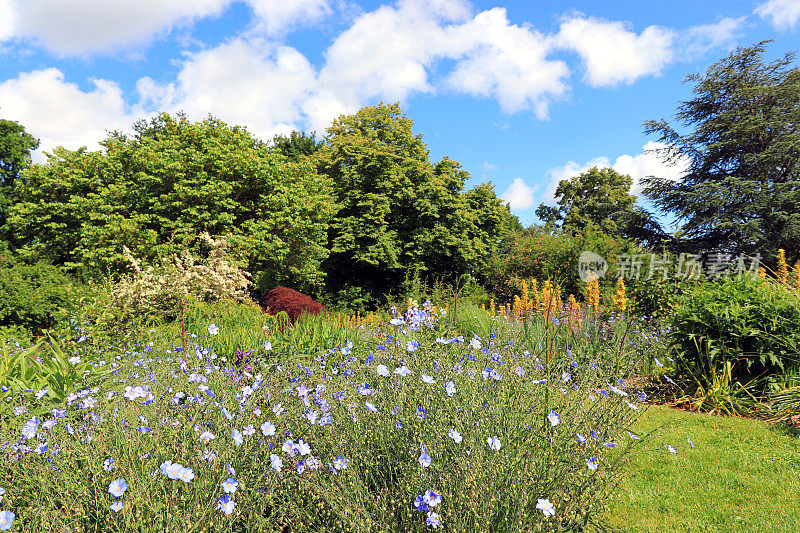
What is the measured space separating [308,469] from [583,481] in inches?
53.1

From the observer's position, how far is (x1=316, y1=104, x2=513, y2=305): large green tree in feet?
54.2

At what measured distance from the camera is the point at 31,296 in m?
9.80

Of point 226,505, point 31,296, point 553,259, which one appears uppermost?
point 553,259

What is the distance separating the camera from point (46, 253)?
16.6 metres

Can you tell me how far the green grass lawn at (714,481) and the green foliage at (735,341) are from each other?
50 centimetres

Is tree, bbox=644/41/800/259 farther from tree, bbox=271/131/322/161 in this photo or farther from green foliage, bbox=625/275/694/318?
tree, bbox=271/131/322/161

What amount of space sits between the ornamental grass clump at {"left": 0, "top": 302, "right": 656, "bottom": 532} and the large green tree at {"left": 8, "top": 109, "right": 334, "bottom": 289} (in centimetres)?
1095

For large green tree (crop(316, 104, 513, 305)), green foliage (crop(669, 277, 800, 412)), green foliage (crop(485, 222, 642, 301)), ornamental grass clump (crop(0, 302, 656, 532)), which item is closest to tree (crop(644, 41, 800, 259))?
green foliage (crop(485, 222, 642, 301))

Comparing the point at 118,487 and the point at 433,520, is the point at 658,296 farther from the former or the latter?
the point at 118,487

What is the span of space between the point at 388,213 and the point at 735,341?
13556 mm

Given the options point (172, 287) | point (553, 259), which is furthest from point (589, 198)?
point (172, 287)

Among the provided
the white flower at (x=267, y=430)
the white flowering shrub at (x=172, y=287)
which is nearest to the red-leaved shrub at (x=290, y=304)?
the white flowering shrub at (x=172, y=287)

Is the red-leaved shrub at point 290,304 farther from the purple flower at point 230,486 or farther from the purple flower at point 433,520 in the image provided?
the purple flower at point 433,520

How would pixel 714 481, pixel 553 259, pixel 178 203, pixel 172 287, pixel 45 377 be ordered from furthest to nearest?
pixel 553 259 → pixel 178 203 → pixel 172 287 → pixel 45 377 → pixel 714 481
